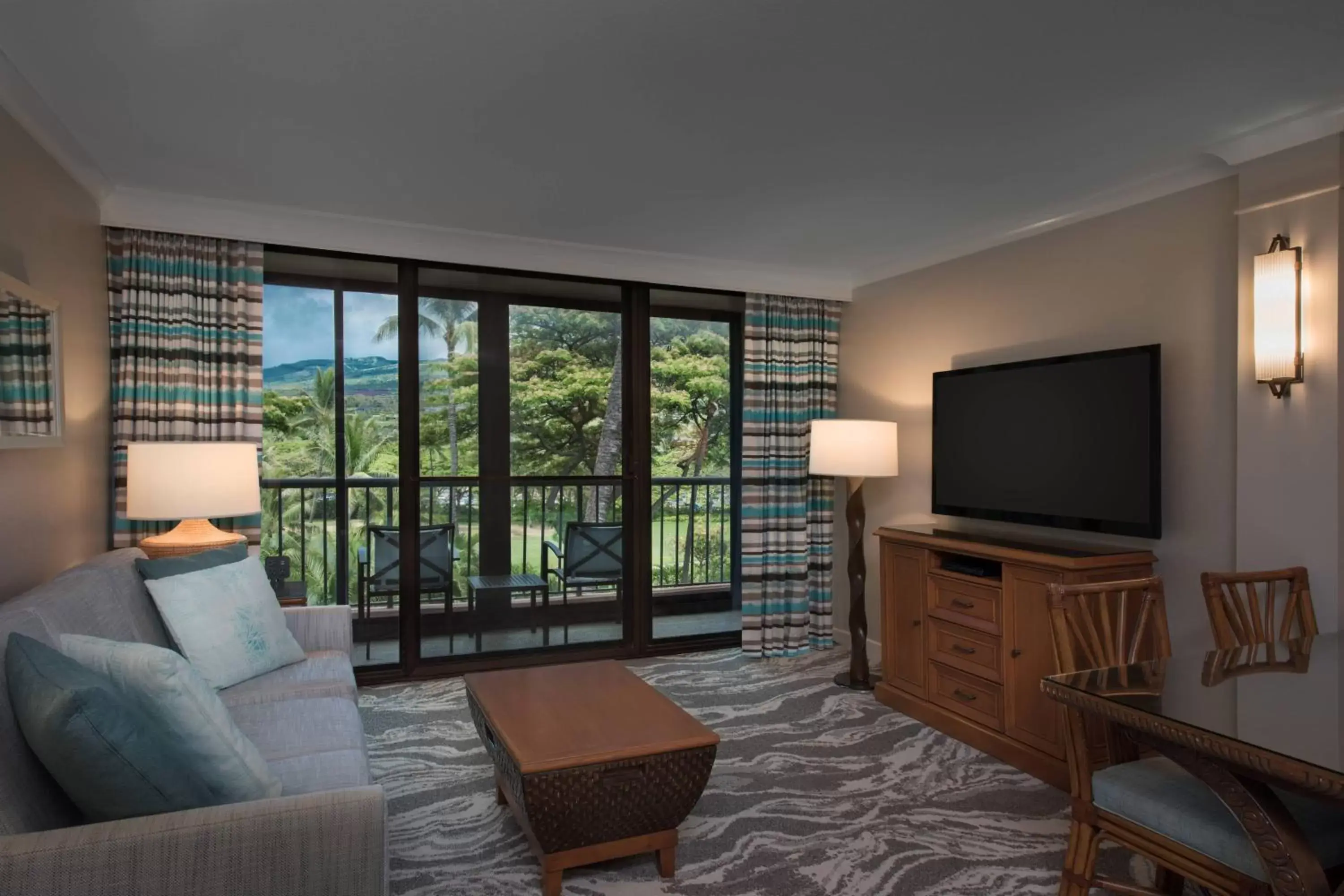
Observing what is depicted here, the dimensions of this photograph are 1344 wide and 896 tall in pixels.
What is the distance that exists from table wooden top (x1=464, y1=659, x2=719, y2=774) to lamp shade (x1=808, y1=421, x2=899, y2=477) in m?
1.75

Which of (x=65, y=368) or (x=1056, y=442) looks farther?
(x=1056, y=442)

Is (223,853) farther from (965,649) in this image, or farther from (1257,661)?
(965,649)

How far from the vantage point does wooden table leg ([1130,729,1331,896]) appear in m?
1.52

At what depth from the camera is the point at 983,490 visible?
3971mm

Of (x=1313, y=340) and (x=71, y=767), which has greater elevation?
(x=1313, y=340)

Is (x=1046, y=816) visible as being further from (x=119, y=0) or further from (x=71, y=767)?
(x=119, y=0)

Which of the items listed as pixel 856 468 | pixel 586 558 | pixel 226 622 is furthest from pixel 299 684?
pixel 856 468

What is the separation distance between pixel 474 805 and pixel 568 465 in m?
2.22

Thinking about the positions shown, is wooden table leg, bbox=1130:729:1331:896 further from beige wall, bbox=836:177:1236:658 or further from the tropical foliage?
the tropical foliage

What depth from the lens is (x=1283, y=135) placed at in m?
2.77

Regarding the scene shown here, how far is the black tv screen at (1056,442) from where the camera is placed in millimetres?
3203

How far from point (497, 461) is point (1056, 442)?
2900 millimetres

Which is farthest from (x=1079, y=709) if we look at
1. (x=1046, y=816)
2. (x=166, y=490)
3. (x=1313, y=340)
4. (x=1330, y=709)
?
(x=166, y=490)

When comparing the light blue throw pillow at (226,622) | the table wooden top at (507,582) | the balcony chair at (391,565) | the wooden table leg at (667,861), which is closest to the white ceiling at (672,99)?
the light blue throw pillow at (226,622)
